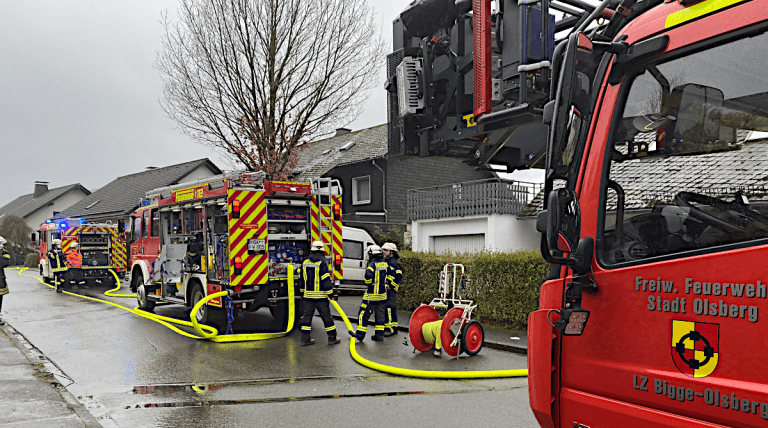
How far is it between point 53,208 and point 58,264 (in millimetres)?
40202

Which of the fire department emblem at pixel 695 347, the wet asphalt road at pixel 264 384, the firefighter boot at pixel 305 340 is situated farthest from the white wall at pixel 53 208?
the fire department emblem at pixel 695 347

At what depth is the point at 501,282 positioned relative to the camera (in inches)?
442

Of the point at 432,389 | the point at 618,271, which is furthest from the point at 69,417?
the point at 618,271

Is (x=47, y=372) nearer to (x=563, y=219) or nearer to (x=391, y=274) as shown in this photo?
(x=391, y=274)

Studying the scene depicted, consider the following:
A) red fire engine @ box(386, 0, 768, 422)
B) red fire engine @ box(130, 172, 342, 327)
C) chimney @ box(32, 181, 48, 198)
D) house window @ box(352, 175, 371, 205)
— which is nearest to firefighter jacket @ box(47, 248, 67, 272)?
red fire engine @ box(130, 172, 342, 327)

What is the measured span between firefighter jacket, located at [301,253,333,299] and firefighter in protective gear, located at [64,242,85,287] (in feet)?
49.9

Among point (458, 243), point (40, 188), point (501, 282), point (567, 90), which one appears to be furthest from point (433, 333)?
→ point (40, 188)

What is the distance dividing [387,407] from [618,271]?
164 inches

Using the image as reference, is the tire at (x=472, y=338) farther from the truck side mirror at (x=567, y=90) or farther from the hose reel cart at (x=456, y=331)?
the truck side mirror at (x=567, y=90)

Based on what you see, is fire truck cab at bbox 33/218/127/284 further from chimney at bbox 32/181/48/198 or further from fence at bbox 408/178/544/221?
chimney at bbox 32/181/48/198

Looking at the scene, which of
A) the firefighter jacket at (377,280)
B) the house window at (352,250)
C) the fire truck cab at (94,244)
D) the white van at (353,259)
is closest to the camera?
the firefighter jacket at (377,280)

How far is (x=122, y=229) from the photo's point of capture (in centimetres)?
1828

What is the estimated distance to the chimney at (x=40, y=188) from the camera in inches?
2517

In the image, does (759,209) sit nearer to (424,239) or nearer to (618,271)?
(618,271)
